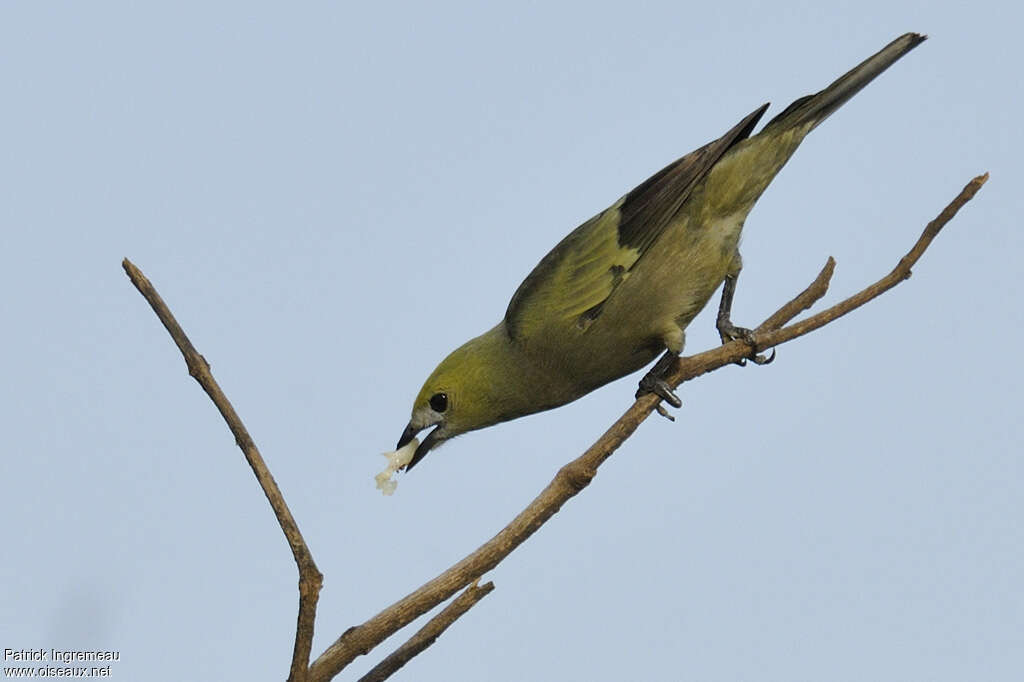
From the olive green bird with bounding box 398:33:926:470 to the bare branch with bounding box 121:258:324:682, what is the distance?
293cm

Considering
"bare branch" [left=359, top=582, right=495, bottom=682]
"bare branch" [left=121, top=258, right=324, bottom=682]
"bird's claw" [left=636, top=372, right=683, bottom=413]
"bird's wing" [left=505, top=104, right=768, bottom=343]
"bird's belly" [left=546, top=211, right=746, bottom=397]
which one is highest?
"bird's wing" [left=505, top=104, right=768, bottom=343]

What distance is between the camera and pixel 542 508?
154 inches

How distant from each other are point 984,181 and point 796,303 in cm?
120

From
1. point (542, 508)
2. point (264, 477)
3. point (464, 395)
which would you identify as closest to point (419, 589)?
point (542, 508)

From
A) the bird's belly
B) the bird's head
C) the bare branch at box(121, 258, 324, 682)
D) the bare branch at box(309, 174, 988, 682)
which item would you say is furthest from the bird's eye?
the bare branch at box(121, 258, 324, 682)

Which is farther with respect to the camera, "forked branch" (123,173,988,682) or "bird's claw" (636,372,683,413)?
"bird's claw" (636,372,683,413)

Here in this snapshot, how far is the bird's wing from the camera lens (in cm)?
618

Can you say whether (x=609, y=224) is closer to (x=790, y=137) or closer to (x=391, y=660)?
(x=790, y=137)

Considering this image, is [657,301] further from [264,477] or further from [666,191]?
[264,477]

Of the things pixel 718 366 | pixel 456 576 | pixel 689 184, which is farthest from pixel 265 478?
pixel 689 184

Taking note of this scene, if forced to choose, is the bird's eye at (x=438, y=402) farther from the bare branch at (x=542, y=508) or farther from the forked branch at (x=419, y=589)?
the forked branch at (x=419, y=589)

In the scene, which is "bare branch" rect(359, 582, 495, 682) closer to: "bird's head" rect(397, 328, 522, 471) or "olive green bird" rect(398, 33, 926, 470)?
"olive green bird" rect(398, 33, 926, 470)

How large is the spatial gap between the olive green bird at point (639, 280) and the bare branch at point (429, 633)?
7.82ft

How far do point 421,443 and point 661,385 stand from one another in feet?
5.68
